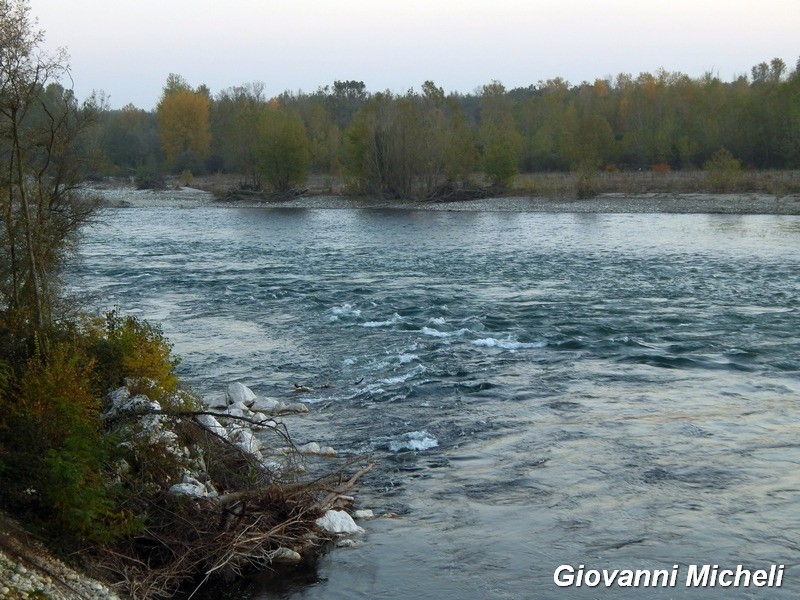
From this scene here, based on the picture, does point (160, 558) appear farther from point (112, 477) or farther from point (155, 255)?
point (155, 255)

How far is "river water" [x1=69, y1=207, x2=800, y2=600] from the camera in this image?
30.8ft

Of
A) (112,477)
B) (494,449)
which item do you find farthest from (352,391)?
(112,477)

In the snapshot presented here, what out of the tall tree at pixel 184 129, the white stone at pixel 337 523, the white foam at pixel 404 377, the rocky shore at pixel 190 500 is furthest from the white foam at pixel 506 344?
the tall tree at pixel 184 129

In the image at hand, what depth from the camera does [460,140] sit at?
72.2 meters

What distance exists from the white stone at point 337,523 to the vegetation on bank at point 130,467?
75 millimetres

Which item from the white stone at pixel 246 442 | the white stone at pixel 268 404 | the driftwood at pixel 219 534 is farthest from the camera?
the white stone at pixel 268 404

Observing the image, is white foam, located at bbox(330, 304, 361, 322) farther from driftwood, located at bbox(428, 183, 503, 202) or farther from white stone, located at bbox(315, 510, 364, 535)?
driftwood, located at bbox(428, 183, 503, 202)

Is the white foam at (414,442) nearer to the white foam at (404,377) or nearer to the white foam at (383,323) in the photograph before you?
the white foam at (404,377)

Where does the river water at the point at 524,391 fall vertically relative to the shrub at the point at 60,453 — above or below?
below

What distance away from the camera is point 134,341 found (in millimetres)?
12133

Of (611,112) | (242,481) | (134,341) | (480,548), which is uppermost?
(611,112)

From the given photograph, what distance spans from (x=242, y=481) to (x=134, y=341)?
3172mm

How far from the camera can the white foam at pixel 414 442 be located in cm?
1261

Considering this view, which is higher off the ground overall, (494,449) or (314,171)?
(314,171)
